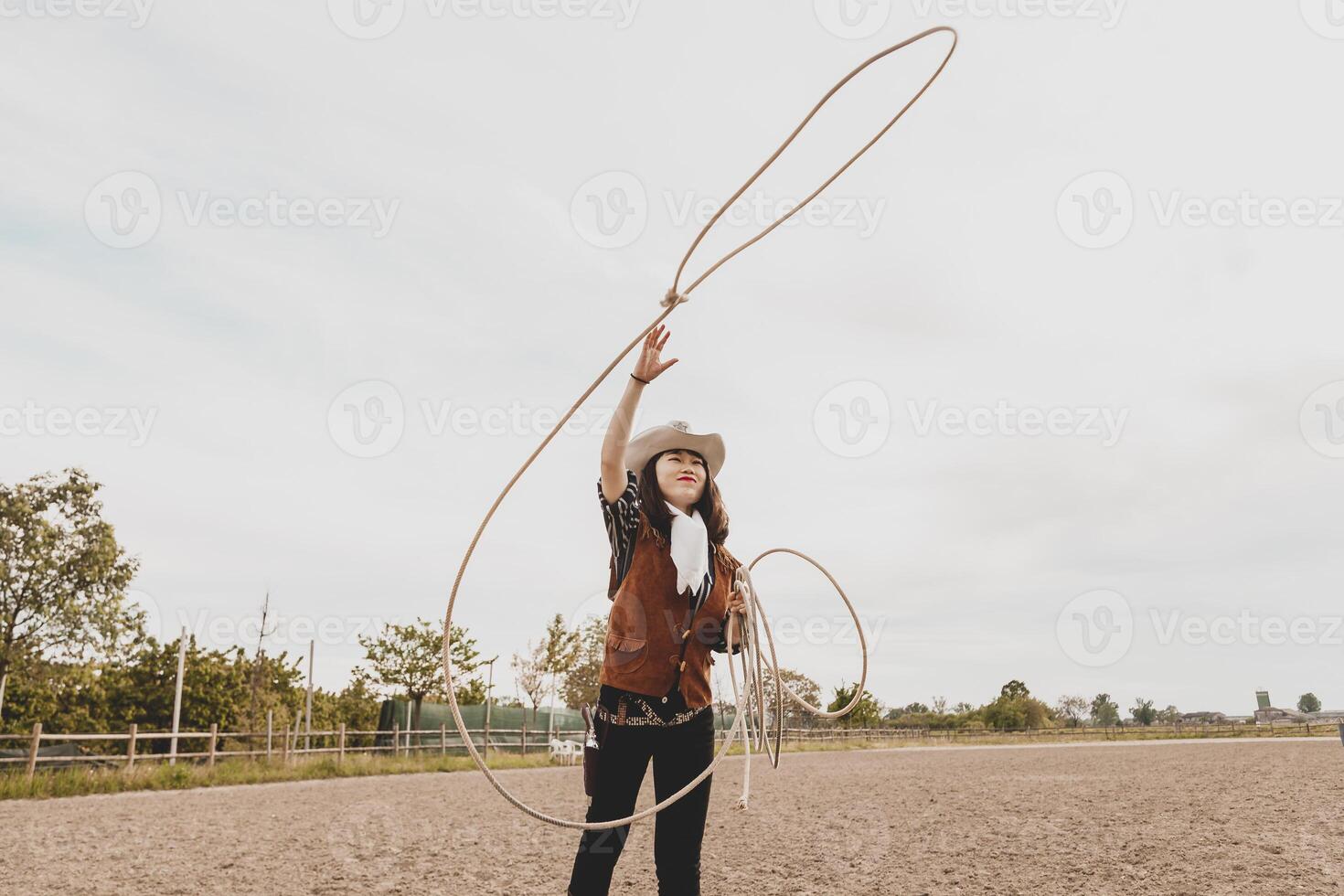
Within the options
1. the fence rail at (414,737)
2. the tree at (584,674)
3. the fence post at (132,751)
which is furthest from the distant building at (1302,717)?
the fence post at (132,751)

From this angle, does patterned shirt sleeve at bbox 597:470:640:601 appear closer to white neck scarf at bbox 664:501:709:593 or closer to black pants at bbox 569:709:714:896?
white neck scarf at bbox 664:501:709:593

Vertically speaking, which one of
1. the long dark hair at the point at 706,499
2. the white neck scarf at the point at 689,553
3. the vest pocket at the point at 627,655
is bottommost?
the vest pocket at the point at 627,655

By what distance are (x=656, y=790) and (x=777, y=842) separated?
4850mm

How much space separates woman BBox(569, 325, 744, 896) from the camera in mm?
2439

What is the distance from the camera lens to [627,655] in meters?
2.46

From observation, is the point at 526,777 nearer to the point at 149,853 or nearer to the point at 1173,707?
the point at 149,853

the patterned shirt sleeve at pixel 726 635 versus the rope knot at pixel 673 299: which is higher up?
the rope knot at pixel 673 299

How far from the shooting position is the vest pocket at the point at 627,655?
2.46 meters

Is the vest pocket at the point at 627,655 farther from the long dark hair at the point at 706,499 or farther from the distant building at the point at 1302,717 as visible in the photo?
the distant building at the point at 1302,717

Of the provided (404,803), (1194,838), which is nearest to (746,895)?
(1194,838)

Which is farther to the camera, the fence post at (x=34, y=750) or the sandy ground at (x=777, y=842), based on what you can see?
the fence post at (x=34, y=750)

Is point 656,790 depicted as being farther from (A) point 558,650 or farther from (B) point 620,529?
(A) point 558,650

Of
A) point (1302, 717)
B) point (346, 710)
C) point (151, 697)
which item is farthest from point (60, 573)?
point (1302, 717)

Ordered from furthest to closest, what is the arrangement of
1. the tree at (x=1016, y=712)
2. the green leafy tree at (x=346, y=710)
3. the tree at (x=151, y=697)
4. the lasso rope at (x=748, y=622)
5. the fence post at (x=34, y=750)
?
the tree at (x=1016, y=712) → the green leafy tree at (x=346, y=710) → the tree at (x=151, y=697) → the fence post at (x=34, y=750) → the lasso rope at (x=748, y=622)
